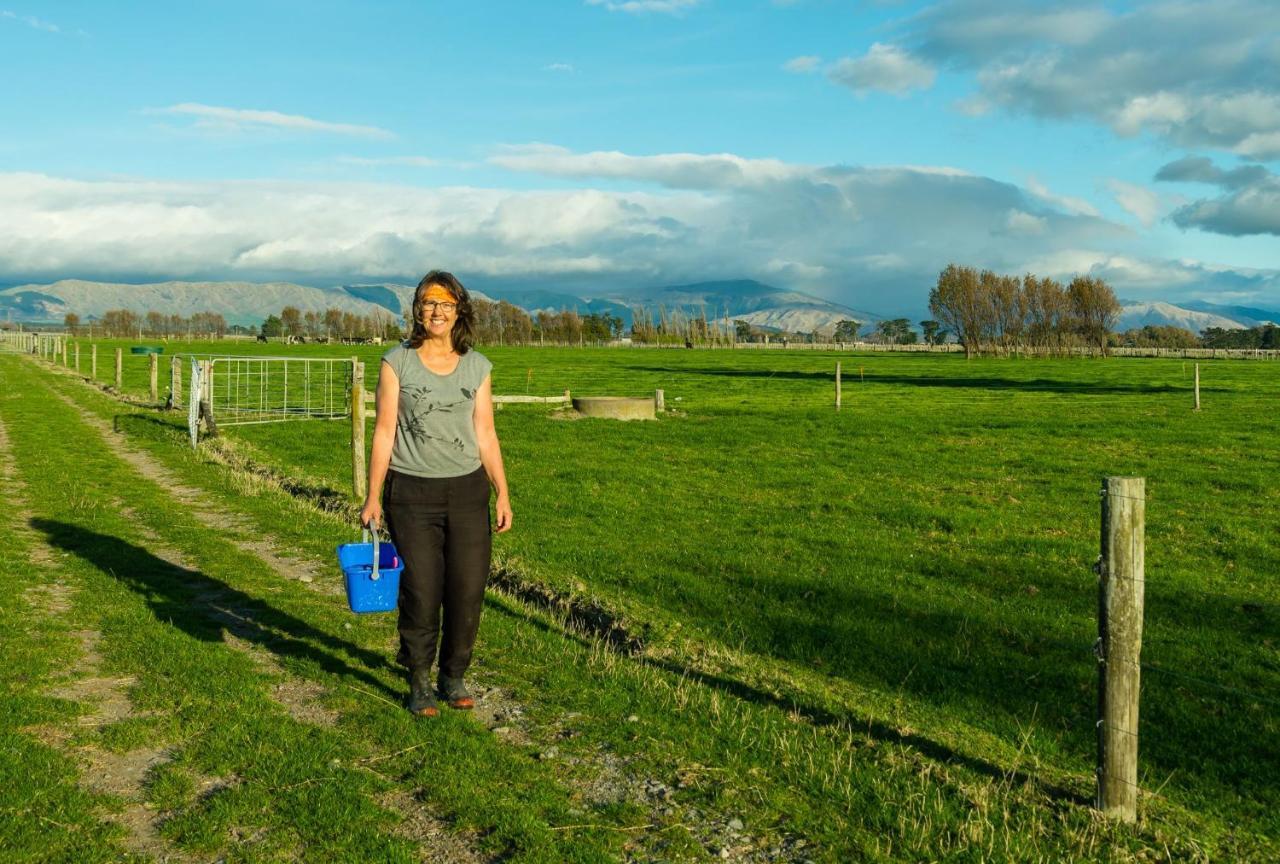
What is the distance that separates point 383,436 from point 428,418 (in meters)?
0.27

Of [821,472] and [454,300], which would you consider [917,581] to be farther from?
[821,472]

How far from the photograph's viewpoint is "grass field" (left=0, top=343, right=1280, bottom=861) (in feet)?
17.0

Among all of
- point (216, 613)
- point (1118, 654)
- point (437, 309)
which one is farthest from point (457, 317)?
point (216, 613)

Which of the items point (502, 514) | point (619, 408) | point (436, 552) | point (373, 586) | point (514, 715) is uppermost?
point (619, 408)

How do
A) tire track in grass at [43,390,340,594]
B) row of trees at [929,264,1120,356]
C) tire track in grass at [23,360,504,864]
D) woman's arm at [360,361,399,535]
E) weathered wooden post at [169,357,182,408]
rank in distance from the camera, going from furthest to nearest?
1. row of trees at [929,264,1120,356]
2. weathered wooden post at [169,357,182,408]
3. tire track in grass at [43,390,340,594]
4. woman's arm at [360,361,399,535]
5. tire track in grass at [23,360,504,864]

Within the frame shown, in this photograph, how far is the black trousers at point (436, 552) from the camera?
609cm

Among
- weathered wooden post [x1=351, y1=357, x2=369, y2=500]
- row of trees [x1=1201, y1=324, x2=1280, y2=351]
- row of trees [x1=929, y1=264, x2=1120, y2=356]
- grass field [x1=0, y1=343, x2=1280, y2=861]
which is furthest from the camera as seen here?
row of trees [x1=1201, y1=324, x2=1280, y2=351]

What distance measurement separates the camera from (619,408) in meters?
30.2

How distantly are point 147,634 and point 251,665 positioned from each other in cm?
120

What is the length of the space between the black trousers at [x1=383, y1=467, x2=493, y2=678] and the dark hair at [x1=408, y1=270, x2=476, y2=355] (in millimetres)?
750

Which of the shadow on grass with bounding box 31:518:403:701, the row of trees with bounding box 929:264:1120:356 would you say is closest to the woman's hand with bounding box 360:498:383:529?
the shadow on grass with bounding box 31:518:403:701

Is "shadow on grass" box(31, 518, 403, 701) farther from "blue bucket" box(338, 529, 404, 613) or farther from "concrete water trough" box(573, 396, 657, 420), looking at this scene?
"concrete water trough" box(573, 396, 657, 420)

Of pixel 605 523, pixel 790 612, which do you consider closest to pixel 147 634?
pixel 790 612

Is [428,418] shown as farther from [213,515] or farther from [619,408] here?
[619,408]
